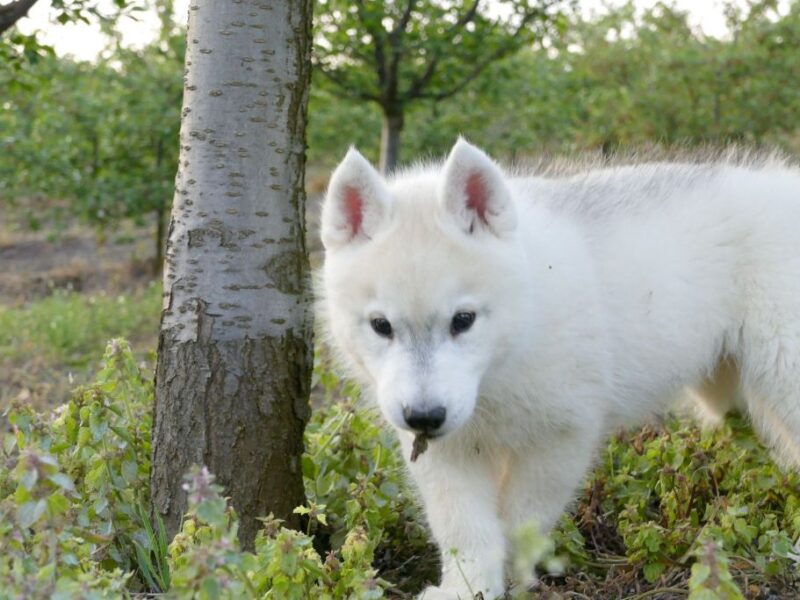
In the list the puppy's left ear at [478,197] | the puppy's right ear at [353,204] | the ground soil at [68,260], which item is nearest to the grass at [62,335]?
the ground soil at [68,260]

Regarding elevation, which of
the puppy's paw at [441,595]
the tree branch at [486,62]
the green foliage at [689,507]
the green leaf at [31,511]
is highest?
the tree branch at [486,62]

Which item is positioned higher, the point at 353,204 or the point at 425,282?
the point at 353,204

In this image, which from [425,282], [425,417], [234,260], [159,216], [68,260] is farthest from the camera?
[68,260]

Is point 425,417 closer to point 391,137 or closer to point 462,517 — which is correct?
point 462,517

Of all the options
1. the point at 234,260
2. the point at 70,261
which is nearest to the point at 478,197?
the point at 234,260

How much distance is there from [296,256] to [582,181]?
1106mm

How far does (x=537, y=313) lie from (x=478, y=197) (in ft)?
1.30

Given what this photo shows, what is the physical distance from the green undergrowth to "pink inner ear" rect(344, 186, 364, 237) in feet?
2.69

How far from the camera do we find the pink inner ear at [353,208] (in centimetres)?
322

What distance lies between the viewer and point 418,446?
128 inches

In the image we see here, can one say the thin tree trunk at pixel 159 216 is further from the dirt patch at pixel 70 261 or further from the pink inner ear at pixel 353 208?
the pink inner ear at pixel 353 208

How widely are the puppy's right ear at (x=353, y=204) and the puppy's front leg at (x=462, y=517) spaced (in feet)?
2.24

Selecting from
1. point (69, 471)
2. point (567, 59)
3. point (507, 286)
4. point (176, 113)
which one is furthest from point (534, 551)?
point (567, 59)

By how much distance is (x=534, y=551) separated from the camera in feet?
6.77
